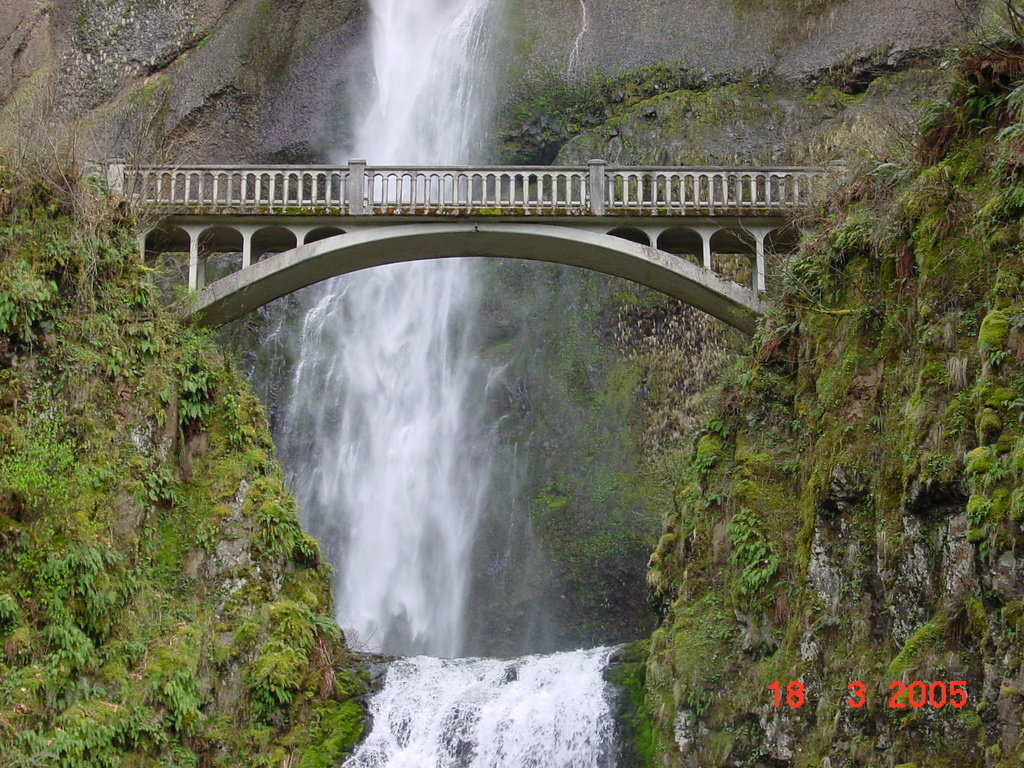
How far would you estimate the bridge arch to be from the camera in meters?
19.1

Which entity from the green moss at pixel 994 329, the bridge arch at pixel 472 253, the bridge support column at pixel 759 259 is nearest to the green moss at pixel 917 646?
the green moss at pixel 994 329

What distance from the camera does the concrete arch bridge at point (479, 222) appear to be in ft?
63.2

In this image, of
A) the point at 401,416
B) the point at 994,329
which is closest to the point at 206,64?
the point at 401,416

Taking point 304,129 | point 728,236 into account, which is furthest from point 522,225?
point 304,129

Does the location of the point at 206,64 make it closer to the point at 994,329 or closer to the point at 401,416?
the point at 401,416

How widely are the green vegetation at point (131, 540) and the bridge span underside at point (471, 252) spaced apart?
1.69 meters

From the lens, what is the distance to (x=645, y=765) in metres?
15.2

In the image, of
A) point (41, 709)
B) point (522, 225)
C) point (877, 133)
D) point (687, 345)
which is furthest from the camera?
point (687, 345)

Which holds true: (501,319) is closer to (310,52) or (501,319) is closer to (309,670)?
(310,52)

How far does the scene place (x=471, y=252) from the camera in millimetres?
20703

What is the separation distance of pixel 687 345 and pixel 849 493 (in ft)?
44.7

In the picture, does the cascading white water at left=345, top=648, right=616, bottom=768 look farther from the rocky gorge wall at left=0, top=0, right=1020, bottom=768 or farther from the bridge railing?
the bridge railing

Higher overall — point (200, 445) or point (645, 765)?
point (200, 445)

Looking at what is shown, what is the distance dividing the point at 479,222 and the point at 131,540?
8.05 m
